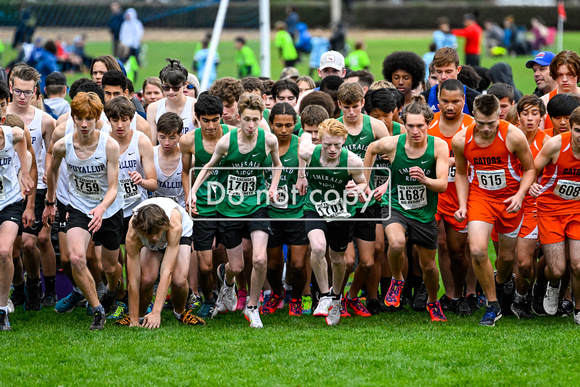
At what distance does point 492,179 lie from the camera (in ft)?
24.6

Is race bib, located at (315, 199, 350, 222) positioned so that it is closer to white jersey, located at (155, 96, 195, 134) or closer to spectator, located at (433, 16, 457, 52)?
white jersey, located at (155, 96, 195, 134)

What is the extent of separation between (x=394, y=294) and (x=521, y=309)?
4.24ft

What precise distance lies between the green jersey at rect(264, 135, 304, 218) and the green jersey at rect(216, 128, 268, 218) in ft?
0.49

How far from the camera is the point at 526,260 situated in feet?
25.2

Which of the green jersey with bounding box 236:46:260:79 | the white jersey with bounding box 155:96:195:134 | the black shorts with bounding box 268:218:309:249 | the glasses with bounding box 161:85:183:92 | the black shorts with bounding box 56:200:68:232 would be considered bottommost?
the black shorts with bounding box 268:218:309:249

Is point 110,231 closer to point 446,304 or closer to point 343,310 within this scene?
point 343,310

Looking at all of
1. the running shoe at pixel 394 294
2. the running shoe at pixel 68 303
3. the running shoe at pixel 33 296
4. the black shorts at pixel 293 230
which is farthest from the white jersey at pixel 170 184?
the running shoe at pixel 394 294

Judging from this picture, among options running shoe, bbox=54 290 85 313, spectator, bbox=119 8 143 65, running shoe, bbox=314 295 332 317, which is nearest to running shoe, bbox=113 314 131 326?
running shoe, bbox=54 290 85 313

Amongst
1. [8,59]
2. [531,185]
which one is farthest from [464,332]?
[8,59]

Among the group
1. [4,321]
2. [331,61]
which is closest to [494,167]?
[331,61]

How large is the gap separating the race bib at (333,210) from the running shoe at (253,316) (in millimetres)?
1129

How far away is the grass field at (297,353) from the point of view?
19.7 feet

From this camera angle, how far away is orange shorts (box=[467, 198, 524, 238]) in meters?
7.47

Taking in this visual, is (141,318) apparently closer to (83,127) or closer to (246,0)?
(83,127)
